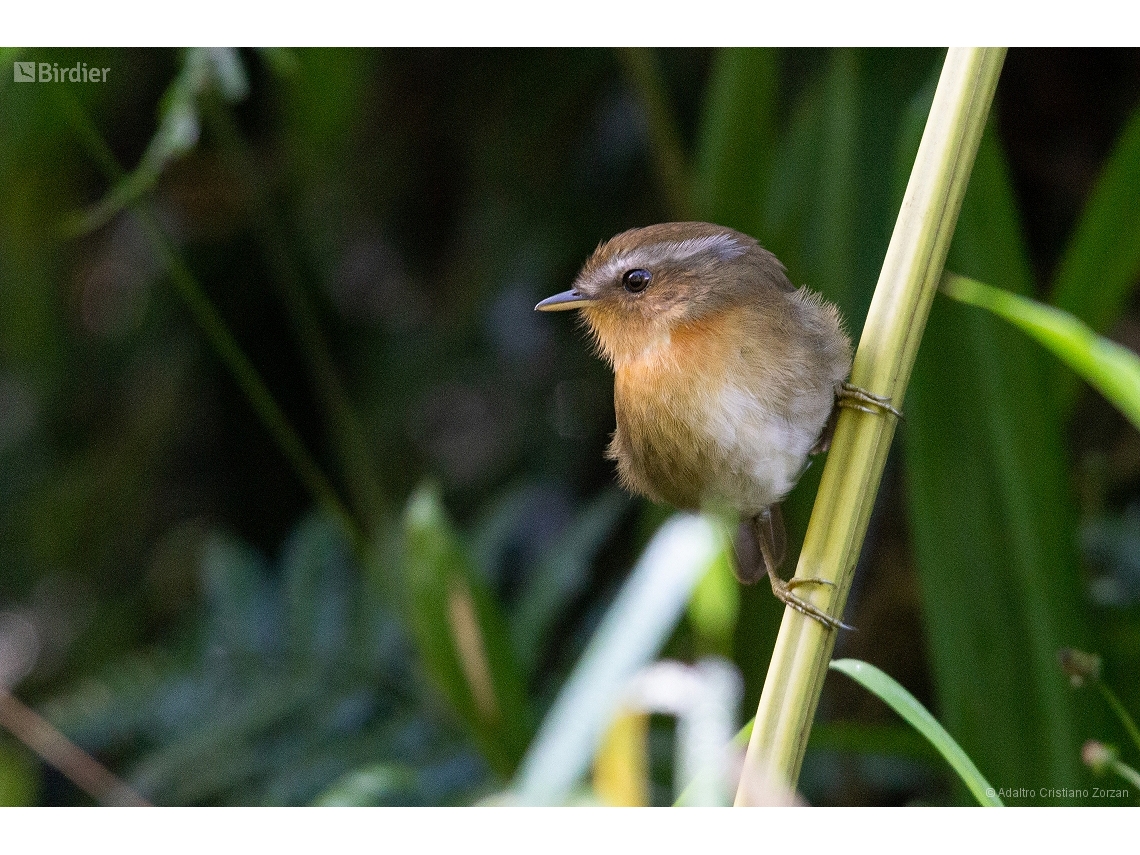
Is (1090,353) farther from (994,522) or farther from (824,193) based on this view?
(824,193)

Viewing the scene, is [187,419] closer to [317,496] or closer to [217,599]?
[317,496]

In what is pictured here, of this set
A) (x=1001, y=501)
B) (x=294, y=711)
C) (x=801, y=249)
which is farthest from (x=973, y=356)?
(x=294, y=711)

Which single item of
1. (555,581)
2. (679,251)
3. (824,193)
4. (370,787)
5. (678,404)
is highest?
(824,193)

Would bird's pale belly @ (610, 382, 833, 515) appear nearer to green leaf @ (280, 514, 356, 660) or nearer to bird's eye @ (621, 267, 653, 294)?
bird's eye @ (621, 267, 653, 294)

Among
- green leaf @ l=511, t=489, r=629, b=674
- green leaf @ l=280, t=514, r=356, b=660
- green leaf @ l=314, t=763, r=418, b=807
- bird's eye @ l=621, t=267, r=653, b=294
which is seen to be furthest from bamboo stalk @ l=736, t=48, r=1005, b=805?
green leaf @ l=280, t=514, r=356, b=660

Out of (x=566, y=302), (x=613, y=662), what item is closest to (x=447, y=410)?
(x=566, y=302)

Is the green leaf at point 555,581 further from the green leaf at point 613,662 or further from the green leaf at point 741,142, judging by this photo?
the green leaf at point 613,662

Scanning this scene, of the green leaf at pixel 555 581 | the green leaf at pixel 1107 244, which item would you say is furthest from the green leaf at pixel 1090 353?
the green leaf at pixel 555 581
